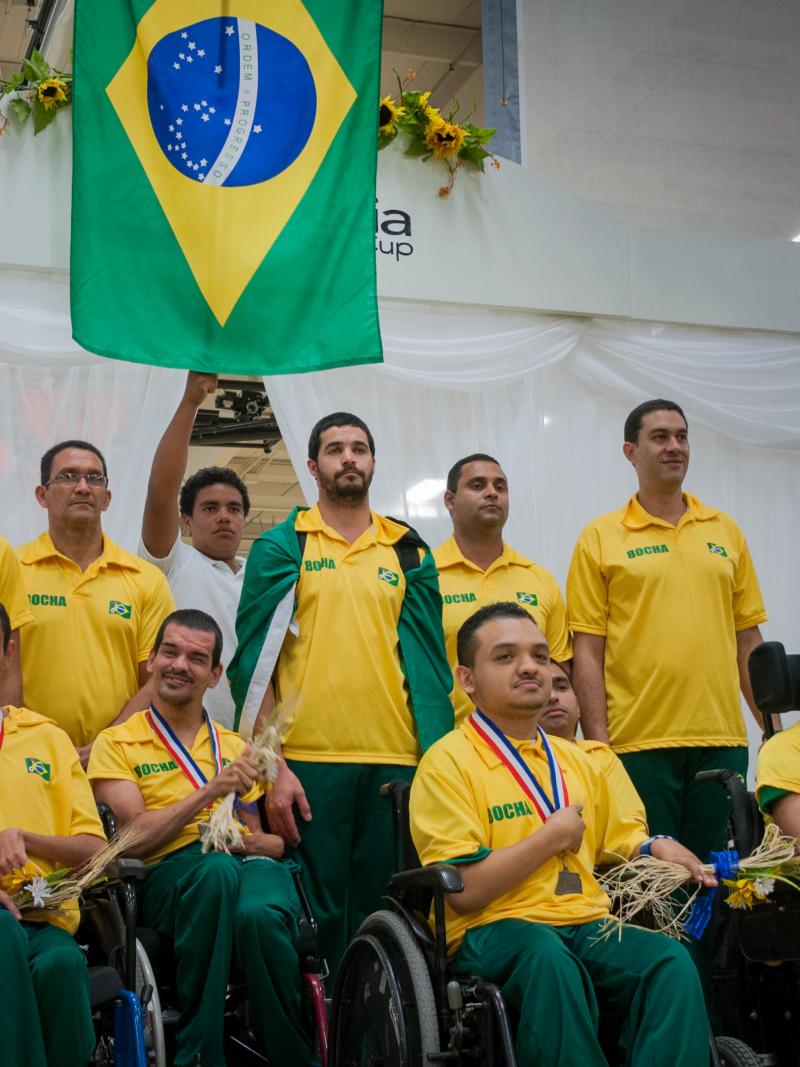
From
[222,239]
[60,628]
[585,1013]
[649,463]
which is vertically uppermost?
[222,239]

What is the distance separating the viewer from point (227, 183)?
15.1 ft

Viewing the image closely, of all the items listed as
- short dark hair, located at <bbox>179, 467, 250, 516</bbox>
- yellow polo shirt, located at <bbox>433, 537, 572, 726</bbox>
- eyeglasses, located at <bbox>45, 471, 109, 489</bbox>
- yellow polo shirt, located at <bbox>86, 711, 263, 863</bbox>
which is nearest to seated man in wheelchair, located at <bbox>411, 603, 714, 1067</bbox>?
yellow polo shirt, located at <bbox>86, 711, 263, 863</bbox>

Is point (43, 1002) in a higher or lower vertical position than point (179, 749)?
lower

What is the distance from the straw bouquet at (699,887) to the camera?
2738mm

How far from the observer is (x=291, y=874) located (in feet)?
11.2

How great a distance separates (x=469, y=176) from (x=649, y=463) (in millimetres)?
1985

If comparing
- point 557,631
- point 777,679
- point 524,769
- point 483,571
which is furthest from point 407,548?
point 777,679

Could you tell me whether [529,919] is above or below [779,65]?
below

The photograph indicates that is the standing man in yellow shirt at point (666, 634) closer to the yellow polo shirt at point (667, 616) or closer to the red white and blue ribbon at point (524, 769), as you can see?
the yellow polo shirt at point (667, 616)

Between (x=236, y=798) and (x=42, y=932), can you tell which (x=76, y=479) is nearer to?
(x=236, y=798)

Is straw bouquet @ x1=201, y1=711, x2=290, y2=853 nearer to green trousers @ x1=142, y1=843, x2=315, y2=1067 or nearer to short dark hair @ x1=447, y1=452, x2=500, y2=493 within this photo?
green trousers @ x1=142, y1=843, x2=315, y2=1067

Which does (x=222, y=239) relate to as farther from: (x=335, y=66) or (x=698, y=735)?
(x=698, y=735)

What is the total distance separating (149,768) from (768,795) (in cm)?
158

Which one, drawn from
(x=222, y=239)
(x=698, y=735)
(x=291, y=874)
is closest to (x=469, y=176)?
(x=222, y=239)
